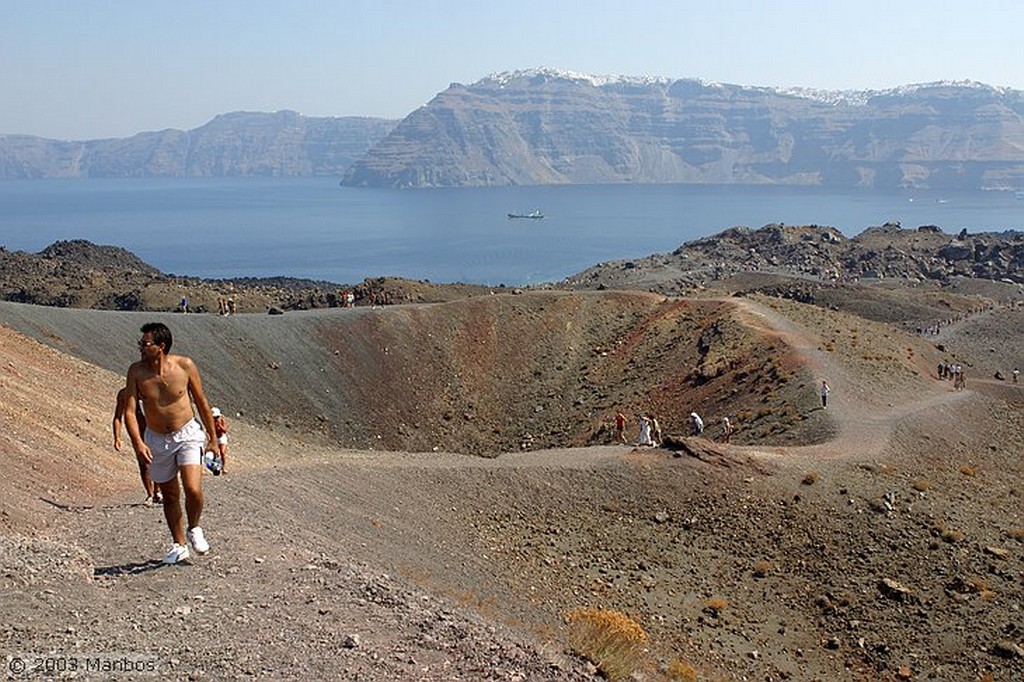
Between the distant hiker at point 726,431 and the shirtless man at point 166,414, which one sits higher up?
the shirtless man at point 166,414

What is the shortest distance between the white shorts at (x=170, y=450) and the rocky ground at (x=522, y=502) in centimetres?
125

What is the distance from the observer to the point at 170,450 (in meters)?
10.0

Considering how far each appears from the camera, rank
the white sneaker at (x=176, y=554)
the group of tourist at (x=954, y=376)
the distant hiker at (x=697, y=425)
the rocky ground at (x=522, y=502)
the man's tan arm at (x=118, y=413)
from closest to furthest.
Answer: the rocky ground at (x=522, y=502)
the man's tan arm at (x=118, y=413)
the white sneaker at (x=176, y=554)
the distant hiker at (x=697, y=425)
the group of tourist at (x=954, y=376)

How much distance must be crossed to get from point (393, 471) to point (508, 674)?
1344 centimetres

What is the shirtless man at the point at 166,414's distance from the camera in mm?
9883

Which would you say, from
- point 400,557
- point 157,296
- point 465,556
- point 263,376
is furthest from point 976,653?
point 157,296

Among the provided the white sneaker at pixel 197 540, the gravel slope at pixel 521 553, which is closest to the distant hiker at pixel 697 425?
the gravel slope at pixel 521 553

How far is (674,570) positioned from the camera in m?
20.4

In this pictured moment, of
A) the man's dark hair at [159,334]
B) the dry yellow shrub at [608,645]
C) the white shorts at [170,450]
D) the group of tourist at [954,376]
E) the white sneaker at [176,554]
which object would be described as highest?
the man's dark hair at [159,334]

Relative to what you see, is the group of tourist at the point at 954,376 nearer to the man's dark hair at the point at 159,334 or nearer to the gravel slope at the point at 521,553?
the gravel slope at the point at 521,553

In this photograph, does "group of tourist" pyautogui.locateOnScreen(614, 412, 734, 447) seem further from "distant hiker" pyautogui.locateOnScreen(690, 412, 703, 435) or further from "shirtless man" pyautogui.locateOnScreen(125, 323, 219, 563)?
"shirtless man" pyautogui.locateOnScreen(125, 323, 219, 563)


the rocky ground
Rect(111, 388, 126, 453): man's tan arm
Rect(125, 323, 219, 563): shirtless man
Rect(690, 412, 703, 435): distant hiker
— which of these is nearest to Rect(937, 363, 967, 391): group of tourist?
the rocky ground

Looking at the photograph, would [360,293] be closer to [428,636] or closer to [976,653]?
[976,653]

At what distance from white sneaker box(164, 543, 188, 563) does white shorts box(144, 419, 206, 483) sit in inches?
41.1
